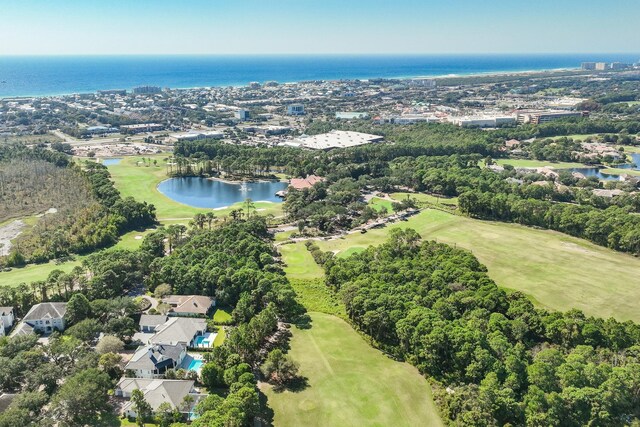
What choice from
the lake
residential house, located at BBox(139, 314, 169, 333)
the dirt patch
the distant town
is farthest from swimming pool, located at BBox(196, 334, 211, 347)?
the lake

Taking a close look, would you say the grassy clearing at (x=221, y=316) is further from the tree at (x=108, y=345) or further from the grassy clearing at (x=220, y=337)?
the tree at (x=108, y=345)

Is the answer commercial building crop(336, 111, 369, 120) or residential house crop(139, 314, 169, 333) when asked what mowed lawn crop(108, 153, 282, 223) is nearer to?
residential house crop(139, 314, 169, 333)

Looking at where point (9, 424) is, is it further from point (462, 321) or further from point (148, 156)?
point (148, 156)

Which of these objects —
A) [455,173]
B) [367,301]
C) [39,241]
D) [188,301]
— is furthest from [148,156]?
[367,301]

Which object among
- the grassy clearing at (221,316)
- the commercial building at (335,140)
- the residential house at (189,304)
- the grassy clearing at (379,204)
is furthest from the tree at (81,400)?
the commercial building at (335,140)

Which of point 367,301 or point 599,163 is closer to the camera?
point 367,301
